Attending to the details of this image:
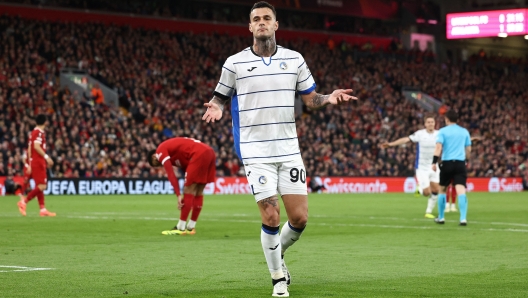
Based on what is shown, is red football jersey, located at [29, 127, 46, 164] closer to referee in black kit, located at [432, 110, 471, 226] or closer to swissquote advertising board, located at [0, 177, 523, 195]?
referee in black kit, located at [432, 110, 471, 226]

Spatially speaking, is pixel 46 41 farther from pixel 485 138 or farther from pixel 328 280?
pixel 328 280

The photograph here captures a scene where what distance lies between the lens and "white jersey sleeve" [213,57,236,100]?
8547 millimetres

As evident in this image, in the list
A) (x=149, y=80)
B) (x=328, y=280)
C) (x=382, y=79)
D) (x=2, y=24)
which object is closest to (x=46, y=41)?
(x=2, y=24)

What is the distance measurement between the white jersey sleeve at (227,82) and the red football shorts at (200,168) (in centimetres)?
737

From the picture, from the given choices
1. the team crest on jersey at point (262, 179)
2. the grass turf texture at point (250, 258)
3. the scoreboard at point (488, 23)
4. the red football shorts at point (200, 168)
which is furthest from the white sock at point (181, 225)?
the scoreboard at point (488, 23)

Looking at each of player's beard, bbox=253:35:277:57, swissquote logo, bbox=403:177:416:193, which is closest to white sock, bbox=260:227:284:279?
player's beard, bbox=253:35:277:57

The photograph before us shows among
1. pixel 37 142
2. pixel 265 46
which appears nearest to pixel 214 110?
pixel 265 46

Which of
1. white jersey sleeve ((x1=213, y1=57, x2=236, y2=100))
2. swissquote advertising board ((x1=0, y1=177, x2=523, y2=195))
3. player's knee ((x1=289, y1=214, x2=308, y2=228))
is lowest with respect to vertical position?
swissquote advertising board ((x1=0, y1=177, x2=523, y2=195))

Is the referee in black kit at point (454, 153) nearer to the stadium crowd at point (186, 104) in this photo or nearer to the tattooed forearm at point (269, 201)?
Answer: the tattooed forearm at point (269, 201)

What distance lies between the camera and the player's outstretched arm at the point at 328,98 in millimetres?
8280

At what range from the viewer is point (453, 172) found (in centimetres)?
1856

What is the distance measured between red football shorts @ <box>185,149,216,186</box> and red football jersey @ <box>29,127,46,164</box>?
6.36 m

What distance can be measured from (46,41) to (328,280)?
34.5 m

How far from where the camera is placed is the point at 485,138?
2098 inches
